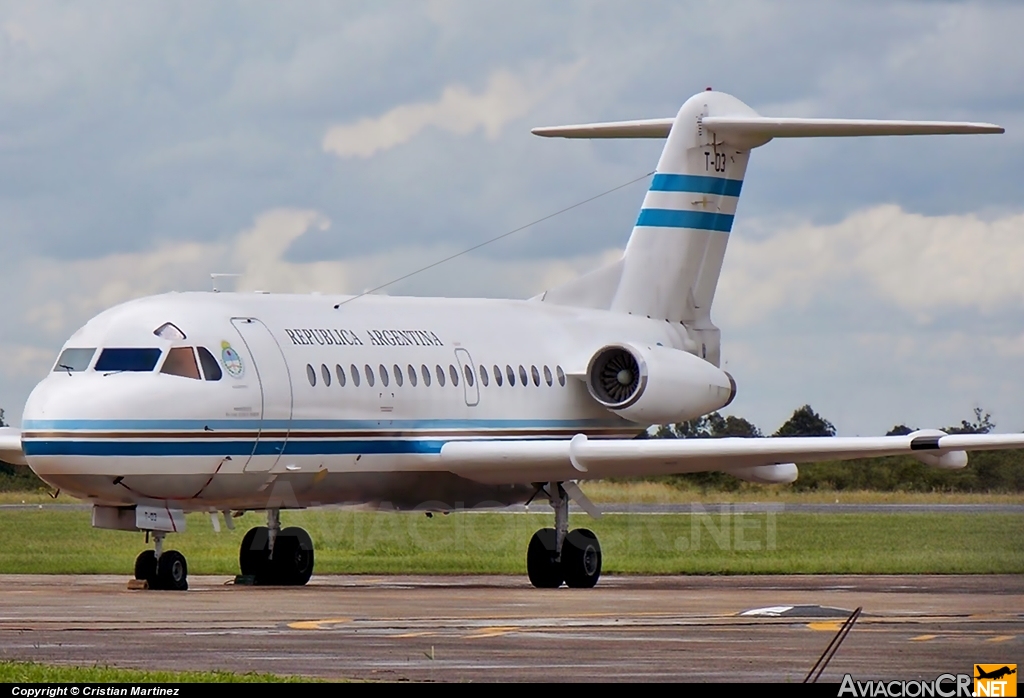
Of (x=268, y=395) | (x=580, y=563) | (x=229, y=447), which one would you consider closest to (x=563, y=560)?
(x=580, y=563)

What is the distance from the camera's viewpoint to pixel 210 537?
39.9 metres

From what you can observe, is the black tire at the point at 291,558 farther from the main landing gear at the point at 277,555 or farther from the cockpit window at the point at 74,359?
the cockpit window at the point at 74,359

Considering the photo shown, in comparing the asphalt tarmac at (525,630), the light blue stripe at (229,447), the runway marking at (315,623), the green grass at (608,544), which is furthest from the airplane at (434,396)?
the runway marking at (315,623)

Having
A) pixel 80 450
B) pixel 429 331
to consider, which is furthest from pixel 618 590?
pixel 80 450

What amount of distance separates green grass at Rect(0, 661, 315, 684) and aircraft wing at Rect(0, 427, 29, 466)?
496 inches

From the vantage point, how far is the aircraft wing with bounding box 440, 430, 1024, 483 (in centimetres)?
2561

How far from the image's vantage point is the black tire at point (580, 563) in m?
28.0

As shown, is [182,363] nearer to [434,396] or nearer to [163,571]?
[163,571]

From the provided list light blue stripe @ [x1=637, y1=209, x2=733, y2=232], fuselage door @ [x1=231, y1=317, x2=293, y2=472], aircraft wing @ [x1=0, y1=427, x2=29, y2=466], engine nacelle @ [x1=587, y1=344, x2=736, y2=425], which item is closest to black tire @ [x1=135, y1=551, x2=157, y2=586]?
fuselage door @ [x1=231, y1=317, x2=293, y2=472]

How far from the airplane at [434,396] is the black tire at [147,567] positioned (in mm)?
26

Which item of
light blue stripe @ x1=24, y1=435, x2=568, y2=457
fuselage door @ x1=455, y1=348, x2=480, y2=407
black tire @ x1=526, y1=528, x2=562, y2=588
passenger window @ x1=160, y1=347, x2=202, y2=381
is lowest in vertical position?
black tire @ x1=526, y1=528, x2=562, y2=588

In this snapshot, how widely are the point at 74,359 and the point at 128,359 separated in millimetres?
707

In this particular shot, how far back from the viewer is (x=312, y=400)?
2595 centimetres

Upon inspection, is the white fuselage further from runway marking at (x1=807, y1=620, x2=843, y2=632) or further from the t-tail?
runway marking at (x1=807, y1=620, x2=843, y2=632)
